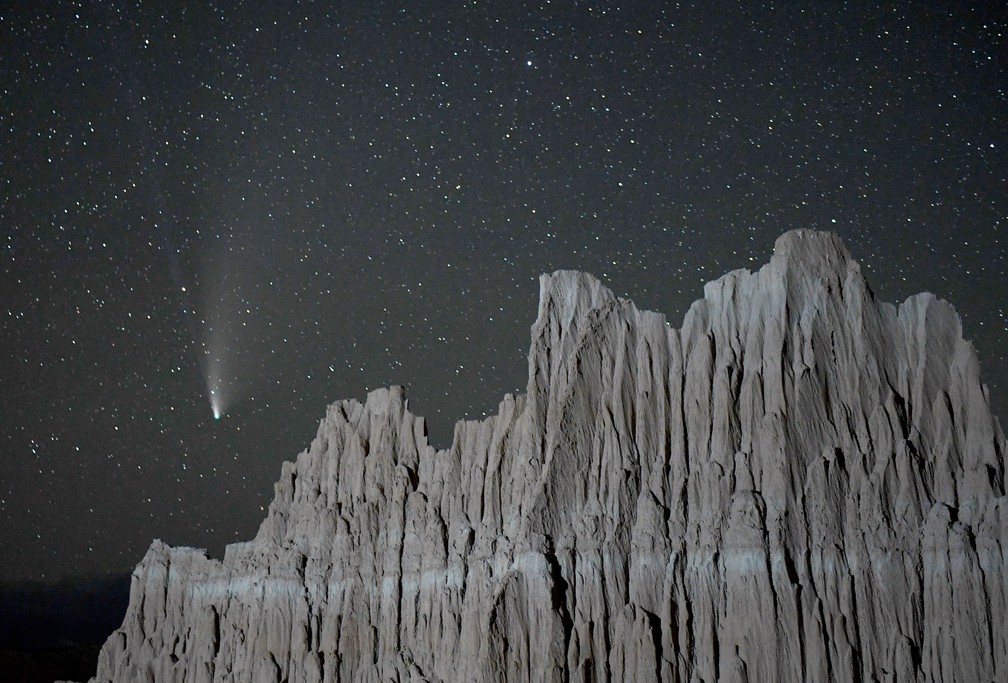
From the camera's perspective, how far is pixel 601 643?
40.2m

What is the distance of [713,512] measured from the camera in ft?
132

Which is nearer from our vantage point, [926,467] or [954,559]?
[954,559]

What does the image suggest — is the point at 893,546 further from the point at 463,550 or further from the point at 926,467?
the point at 463,550

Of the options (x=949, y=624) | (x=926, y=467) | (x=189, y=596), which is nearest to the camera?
(x=949, y=624)

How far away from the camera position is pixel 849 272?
42.7 meters

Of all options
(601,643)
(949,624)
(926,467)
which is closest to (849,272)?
(926,467)

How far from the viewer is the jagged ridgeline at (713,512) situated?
37438 millimetres

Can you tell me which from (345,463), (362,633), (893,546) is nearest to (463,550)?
(362,633)

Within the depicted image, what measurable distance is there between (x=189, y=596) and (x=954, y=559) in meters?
38.5

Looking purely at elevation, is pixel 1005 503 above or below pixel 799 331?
below

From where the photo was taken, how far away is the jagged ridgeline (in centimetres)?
3744

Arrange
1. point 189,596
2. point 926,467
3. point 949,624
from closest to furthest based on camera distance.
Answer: point 949,624
point 926,467
point 189,596

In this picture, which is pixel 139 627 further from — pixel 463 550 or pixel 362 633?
pixel 463 550

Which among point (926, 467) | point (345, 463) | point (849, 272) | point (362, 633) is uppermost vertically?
point (849, 272)
